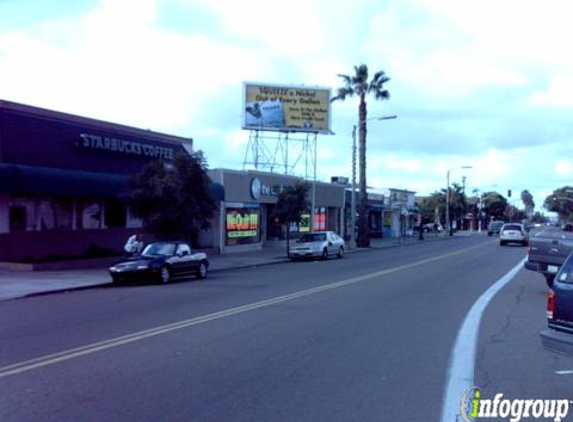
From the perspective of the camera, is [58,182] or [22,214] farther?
[22,214]

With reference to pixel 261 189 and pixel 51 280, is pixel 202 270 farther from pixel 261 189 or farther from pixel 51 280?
pixel 261 189

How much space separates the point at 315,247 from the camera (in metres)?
32.8

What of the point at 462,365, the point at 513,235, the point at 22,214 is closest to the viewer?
the point at 462,365

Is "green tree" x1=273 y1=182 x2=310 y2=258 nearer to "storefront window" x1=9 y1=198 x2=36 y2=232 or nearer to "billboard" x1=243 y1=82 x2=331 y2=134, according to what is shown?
"billboard" x1=243 y1=82 x2=331 y2=134

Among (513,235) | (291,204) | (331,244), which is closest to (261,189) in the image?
(291,204)

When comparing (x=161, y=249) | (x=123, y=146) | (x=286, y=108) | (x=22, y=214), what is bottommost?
(x=161, y=249)

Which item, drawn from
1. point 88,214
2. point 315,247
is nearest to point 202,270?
point 88,214

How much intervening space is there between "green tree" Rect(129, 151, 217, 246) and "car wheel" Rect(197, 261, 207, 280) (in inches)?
111

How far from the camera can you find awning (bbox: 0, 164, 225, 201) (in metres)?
21.9

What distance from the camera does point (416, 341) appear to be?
32.1 ft

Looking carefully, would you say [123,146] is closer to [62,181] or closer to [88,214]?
[88,214]

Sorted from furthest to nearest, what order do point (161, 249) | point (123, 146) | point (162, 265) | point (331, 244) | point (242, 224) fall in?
point (242, 224) → point (331, 244) → point (123, 146) → point (161, 249) → point (162, 265)

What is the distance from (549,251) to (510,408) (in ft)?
33.5

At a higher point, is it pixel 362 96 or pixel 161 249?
pixel 362 96
